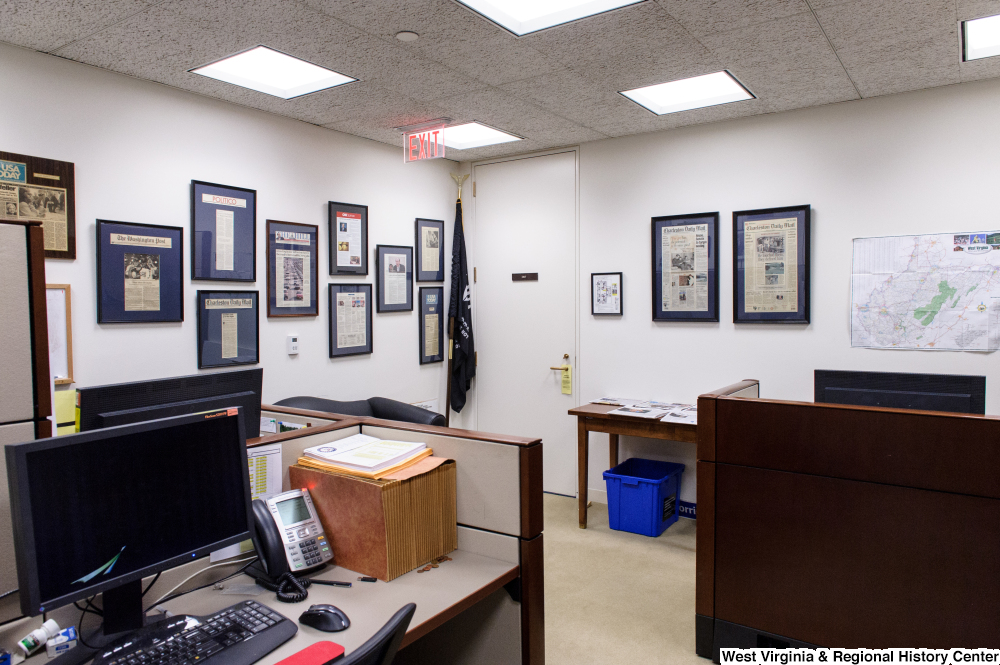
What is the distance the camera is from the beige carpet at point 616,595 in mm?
2670

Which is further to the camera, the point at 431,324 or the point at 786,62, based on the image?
the point at 431,324

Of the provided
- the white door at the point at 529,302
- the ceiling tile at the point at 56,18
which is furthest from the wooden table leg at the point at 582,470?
the ceiling tile at the point at 56,18

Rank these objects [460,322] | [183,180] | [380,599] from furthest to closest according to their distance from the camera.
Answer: [460,322], [183,180], [380,599]

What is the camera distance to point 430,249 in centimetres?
488

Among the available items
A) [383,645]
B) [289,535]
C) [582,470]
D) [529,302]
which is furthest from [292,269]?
[383,645]

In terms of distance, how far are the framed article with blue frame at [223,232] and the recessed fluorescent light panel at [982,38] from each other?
3560 millimetres

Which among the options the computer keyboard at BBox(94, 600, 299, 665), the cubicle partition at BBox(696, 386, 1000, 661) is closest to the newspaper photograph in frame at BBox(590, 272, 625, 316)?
the cubicle partition at BBox(696, 386, 1000, 661)

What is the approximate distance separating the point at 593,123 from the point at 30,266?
3.32 meters

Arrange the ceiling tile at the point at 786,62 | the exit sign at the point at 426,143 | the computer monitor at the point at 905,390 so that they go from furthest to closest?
the exit sign at the point at 426,143 < the ceiling tile at the point at 786,62 < the computer monitor at the point at 905,390

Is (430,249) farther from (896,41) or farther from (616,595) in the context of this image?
(896,41)

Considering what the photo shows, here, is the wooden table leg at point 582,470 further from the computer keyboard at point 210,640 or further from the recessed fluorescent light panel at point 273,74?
the computer keyboard at point 210,640

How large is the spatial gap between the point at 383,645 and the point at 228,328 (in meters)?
2.82

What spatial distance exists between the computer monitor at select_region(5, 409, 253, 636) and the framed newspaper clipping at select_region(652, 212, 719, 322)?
318 centimetres

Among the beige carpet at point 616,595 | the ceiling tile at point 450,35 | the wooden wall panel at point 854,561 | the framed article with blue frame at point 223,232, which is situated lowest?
the beige carpet at point 616,595
